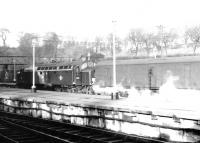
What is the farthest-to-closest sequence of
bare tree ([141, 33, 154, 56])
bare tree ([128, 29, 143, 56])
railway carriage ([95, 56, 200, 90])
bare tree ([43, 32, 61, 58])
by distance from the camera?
bare tree ([43, 32, 61, 58]) < bare tree ([128, 29, 143, 56]) < bare tree ([141, 33, 154, 56]) < railway carriage ([95, 56, 200, 90])

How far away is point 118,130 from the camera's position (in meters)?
11.9

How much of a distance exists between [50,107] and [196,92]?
30.4 ft

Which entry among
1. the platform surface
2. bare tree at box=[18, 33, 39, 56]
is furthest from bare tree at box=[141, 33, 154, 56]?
the platform surface

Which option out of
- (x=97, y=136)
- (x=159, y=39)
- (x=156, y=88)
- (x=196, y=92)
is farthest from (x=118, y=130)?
(x=159, y=39)

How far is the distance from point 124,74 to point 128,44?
40.2m

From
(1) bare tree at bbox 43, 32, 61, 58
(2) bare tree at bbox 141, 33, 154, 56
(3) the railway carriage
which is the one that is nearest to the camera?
(3) the railway carriage

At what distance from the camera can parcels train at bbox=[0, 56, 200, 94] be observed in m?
19.5

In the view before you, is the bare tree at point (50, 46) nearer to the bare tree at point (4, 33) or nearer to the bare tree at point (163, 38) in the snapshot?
the bare tree at point (4, 33)

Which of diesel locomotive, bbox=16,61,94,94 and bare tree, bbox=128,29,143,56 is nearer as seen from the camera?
diesel locomotive, bbox=16,61,94,94

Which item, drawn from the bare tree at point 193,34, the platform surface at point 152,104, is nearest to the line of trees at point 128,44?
the bare tree at point 193,34

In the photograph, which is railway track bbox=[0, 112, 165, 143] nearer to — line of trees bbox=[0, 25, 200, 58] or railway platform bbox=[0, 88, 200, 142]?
railway platform bbox=[0, 88, 200, 142]

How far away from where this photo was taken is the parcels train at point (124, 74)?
63.8 ft

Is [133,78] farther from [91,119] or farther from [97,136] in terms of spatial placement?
[97,136]

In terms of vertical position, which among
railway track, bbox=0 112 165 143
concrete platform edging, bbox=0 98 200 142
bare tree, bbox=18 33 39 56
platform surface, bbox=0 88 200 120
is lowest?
railway track, bbox=0 112 165 143
